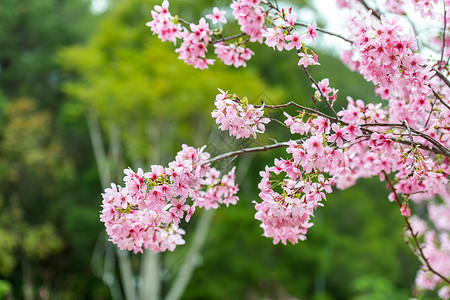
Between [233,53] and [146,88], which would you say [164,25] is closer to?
[233,53]

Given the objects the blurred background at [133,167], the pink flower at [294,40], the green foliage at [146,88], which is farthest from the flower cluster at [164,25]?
the blurred background at [133,167]

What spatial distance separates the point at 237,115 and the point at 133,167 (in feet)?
20.8

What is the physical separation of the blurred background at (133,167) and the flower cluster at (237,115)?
433cm

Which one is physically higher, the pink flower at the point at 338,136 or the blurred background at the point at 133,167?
the blurred background at the point at 133,167

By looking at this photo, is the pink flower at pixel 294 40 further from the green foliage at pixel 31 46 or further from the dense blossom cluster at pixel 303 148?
the green foliage at pixel 31 46

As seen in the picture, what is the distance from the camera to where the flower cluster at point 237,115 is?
1.11 metres

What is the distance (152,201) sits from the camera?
43.8 inches

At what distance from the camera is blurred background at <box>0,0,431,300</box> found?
602 cm

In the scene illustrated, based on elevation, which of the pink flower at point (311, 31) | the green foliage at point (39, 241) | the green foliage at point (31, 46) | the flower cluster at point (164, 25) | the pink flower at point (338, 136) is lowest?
the pink flower at point (338, 136)

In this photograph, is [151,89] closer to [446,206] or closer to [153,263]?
[153,263]

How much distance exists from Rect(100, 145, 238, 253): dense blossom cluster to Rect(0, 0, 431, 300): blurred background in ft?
14.1

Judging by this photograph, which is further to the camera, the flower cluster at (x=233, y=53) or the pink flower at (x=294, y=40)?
the flower cluster at (x=233, y=53)

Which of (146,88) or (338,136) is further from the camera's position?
(146,88)

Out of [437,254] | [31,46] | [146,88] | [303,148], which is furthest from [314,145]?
[31,46]
